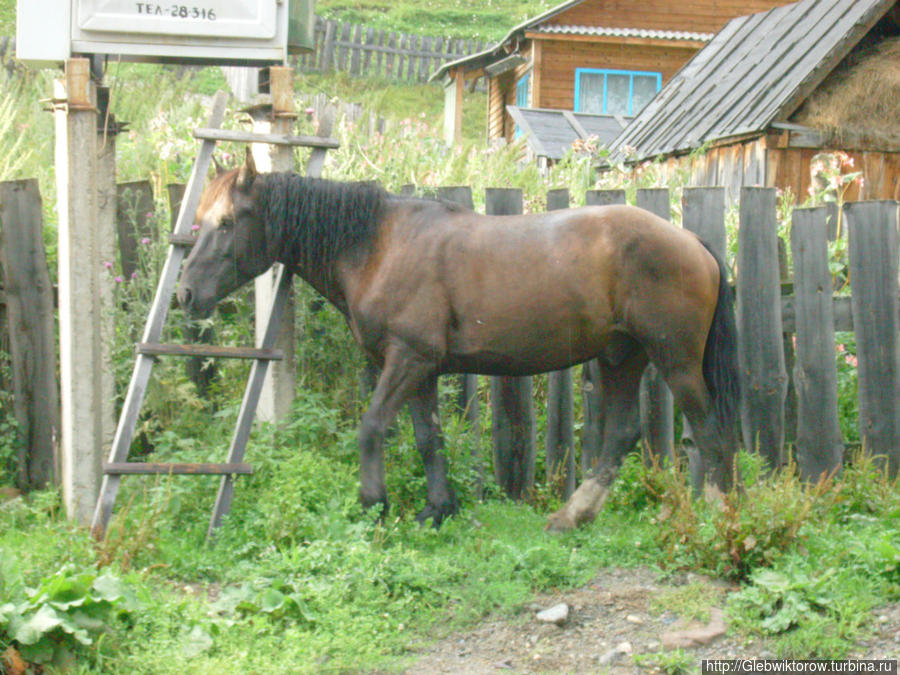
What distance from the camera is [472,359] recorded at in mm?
4902

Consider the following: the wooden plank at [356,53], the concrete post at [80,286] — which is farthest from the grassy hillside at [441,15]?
the concrete post at [80,286]

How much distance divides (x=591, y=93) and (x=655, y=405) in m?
20.6

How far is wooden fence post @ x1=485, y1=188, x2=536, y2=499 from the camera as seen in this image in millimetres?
5738

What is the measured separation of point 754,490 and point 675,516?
43cm

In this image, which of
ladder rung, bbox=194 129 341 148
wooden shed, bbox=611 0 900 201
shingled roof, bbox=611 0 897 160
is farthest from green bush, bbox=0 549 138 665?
wooden shed, bbox=611 0 900 201

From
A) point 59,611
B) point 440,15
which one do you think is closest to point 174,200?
point 59,611

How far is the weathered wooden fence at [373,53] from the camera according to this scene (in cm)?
3716

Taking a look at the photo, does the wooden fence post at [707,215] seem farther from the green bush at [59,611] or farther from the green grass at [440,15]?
the green grass at [440,15]

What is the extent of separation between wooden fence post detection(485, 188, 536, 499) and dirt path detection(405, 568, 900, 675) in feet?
5.35

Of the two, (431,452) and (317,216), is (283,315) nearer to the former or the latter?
(317,216)

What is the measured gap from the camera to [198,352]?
16.2ft

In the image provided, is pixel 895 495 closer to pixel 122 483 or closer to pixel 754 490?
pixel 754 490

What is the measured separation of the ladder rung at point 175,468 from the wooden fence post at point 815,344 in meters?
3.11

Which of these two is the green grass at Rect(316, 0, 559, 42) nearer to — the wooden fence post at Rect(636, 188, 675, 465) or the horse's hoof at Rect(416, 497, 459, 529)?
the wooden fence post at Rect(636, 188, 675, 465)
